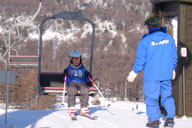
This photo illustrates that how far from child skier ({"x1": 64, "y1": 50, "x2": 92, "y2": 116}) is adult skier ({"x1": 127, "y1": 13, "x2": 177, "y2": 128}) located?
1.69m

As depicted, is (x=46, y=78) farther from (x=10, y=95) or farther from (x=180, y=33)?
(x=10, y=95)

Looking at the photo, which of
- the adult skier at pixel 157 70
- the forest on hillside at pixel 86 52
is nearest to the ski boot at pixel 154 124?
the adult skier at pixel 157 70

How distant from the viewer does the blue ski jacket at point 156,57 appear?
442 cm

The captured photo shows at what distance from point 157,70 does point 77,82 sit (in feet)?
6.60

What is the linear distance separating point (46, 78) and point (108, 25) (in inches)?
7528

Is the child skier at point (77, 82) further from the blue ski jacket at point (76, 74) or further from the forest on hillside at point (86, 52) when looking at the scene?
the forest on hillside at point (86, 52)

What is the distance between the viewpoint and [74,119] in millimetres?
5605

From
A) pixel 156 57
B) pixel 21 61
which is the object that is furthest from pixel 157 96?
pixel 21 61

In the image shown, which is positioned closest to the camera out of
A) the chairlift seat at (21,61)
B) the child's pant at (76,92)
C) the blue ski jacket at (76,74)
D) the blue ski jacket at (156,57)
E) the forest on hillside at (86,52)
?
the blue ski jacket at (156,57)

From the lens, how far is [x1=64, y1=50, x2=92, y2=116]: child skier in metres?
5.98

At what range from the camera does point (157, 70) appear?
441 centimetres

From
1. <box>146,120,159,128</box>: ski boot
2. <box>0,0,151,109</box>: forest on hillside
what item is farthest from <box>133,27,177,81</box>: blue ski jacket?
<box>0,0,151,109</box>: forest on hillside

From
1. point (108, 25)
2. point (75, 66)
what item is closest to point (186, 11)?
point (75, 66)

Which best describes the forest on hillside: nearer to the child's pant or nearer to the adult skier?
the child's pant
